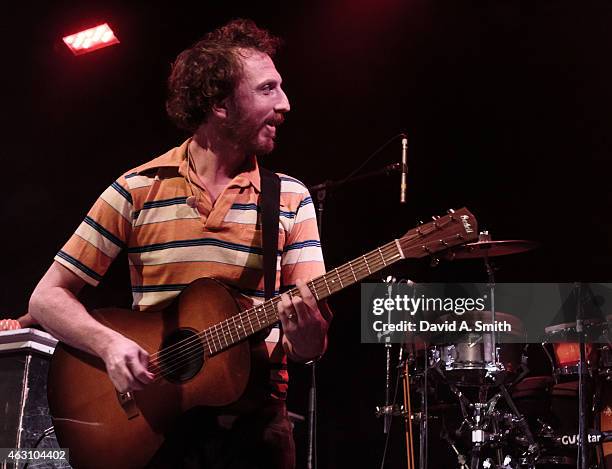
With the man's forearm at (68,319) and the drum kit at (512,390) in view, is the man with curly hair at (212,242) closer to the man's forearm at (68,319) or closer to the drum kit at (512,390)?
the man's forearm at (68,319)

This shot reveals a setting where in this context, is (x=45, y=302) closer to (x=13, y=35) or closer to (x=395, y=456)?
(x=13, y=35)

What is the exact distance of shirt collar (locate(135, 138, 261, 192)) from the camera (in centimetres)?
277

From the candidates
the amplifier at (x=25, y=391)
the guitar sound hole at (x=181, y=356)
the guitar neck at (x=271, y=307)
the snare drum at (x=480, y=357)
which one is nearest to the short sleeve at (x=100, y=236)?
the guitar sound hole at (x=181, y=356)

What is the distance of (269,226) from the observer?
2643 mm

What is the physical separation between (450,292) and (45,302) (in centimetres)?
475

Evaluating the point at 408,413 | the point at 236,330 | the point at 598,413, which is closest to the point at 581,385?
the point at 598,413

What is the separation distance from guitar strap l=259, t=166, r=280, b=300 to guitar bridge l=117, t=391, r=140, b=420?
55 centimetres

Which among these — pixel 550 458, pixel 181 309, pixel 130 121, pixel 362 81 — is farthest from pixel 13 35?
pixel 550 458

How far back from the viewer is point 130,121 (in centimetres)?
666

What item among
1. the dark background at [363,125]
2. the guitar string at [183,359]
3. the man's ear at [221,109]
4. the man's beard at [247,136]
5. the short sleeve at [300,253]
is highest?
the dark background at [363,125]

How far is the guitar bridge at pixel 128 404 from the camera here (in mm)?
2559

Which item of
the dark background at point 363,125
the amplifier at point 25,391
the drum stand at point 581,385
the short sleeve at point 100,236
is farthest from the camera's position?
the dark background at point 363,125

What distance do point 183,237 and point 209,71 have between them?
667 mm

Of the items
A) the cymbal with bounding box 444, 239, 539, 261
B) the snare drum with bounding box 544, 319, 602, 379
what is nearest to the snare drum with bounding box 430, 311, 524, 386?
the snare drum with bounding box 544, 319, 602, 379
